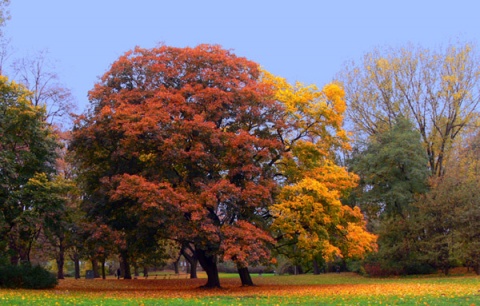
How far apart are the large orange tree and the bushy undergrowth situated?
4.36m

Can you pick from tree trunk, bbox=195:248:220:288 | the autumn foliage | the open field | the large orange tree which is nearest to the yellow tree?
the autumn foliage

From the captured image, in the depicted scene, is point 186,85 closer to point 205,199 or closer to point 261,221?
point 205,199

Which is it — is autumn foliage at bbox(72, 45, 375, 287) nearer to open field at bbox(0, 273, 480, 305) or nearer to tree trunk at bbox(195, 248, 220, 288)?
tree trunk at bbox(195, 248, 220, 288)

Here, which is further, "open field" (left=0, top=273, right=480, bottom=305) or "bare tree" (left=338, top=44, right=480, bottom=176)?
"bare tree" (left=338, top=44, right=480, bottom=176)

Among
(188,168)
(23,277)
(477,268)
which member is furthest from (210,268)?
(477,268)

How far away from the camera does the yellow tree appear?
27812 mm

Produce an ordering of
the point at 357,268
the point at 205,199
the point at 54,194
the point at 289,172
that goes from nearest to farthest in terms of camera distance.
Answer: the point at 205,199
the point at 54,194
the point at 289,172
the point at 357,268

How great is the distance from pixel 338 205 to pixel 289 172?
4.44 m

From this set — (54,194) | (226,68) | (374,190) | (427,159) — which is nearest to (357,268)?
(374,190)

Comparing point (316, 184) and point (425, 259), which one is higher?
point (316, 184)

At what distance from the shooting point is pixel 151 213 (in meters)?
24.6

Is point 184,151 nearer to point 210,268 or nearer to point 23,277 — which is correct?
point 210,268

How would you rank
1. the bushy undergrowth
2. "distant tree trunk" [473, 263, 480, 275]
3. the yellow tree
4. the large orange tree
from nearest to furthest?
the large orange tree
the bushy undergrowth
the yellow tree
"distant tree trunk" [473, 263, 480, 275]

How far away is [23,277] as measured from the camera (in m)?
26.7
